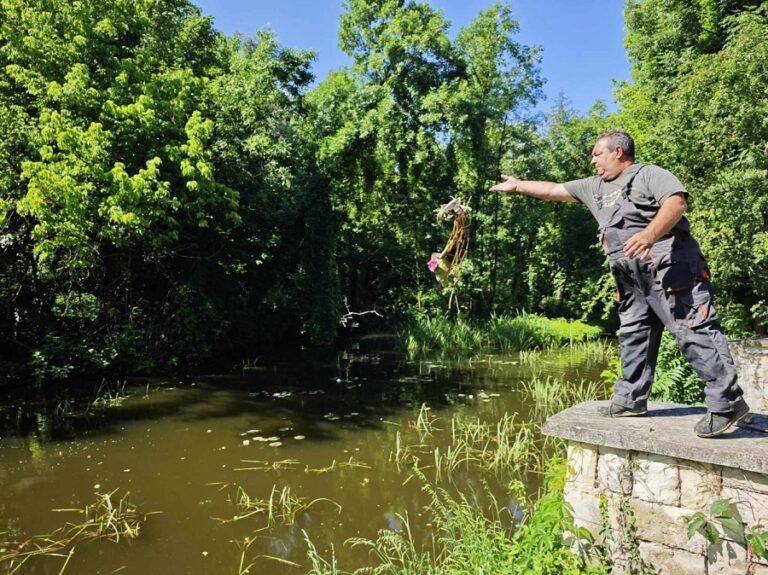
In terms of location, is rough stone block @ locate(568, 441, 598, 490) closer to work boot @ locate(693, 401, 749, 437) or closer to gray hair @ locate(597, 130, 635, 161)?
work boot @ locate(693, 401, 749, 437)

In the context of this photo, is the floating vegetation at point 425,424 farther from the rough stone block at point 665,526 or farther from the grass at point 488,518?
the rough stone block at point 665,526

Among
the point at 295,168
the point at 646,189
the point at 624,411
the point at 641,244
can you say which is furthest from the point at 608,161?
A: the point at 295,168

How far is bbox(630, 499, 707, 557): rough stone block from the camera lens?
7.25 ft

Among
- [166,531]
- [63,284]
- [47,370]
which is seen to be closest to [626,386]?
[166,531]

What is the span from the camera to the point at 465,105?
1325 centimetres

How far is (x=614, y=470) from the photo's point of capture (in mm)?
2385

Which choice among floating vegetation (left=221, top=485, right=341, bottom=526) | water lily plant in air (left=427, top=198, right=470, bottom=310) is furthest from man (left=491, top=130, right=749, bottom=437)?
floating vegetation (left=221, top=485, right=341, bottom=526)

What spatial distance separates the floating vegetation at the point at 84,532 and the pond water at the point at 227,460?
67 mm

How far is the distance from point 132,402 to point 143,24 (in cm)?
665

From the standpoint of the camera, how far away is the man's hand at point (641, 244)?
7.73ft

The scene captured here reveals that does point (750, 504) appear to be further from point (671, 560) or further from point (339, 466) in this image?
point (339, 466)

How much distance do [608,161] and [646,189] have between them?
269 millimetres

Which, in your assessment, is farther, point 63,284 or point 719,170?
point 63,284

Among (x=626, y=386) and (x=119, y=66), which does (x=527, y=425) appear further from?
(x=119, y=66)
